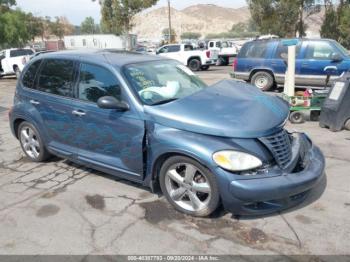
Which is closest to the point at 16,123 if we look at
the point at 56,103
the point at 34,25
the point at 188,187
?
the point at 56,103

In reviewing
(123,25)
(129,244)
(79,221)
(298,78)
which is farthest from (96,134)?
(123,25)

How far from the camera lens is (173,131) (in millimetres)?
3740

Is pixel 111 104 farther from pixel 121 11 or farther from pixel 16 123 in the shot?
pixel 121 11

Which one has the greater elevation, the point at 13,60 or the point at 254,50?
the point at 254,50

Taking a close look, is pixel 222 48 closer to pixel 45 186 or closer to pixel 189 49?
pixel 189 49

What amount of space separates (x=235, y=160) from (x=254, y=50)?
9.39 m

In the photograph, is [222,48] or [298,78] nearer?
[298,78]

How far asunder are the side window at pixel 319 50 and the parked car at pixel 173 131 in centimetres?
721

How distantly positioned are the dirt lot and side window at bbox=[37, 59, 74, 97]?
1.20 metres

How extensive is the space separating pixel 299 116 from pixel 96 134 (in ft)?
15.9

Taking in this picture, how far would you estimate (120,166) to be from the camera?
4266 millimetres

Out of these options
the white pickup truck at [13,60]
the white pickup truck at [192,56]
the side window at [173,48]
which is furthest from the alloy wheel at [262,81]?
the white pickup truck at [13,60]

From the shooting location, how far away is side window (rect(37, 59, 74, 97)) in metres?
4.74

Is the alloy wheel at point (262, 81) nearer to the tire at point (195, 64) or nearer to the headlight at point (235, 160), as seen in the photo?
the headlight at point (235, 160)
